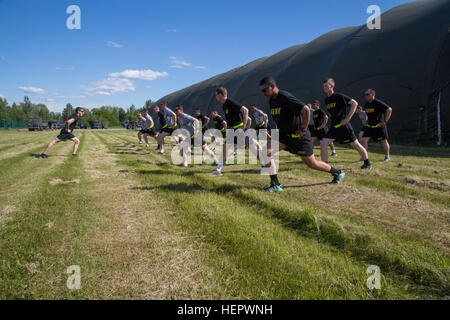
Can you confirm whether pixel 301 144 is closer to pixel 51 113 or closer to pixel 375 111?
pixel 375 111

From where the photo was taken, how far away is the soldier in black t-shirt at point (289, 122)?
4.27 m

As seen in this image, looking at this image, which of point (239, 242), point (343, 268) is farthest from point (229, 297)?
point (343, 268)

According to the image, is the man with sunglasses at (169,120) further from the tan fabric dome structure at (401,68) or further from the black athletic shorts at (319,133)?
the tan fabric dome structure at (401,68)

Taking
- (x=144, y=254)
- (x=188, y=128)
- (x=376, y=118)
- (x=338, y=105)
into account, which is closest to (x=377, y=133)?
(x=376, y=118)

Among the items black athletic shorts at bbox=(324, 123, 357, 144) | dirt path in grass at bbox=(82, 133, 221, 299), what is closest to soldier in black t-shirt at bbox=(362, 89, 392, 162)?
black athletic shorts at bbox=(324, 123, 357, 144)

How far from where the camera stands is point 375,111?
7723mm

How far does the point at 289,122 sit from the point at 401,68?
14.4m

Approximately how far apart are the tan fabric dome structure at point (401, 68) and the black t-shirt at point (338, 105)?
10479mm

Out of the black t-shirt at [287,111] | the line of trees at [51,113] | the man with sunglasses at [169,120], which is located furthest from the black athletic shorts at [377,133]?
the line of trees at [51,113]

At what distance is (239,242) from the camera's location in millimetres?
→ 2627
